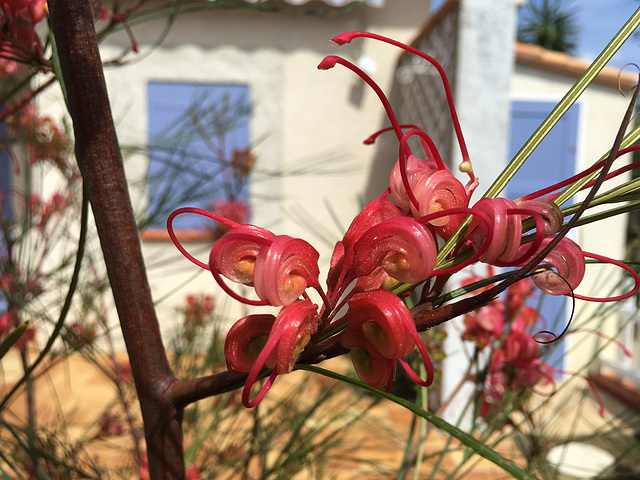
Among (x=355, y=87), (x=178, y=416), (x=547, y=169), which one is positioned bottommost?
(x=178, y=416)

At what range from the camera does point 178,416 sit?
0.72ft

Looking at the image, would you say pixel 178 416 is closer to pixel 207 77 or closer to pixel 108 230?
pixel 108 230

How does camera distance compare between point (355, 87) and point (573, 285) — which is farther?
point (355, 87)

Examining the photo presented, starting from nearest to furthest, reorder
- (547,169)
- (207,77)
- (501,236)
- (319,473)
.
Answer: (501,236) < (319,473) < (547,169) < (207,77)

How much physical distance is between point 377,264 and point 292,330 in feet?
0.11

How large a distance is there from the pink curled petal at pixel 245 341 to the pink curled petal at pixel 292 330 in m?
0.02

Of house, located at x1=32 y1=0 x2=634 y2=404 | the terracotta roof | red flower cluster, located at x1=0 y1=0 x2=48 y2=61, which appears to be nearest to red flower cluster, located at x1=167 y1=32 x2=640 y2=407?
red flower cluster, located at x1=0 y1=0 x2=48 y2=61

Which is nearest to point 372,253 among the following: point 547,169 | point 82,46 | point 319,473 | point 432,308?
point 432,308

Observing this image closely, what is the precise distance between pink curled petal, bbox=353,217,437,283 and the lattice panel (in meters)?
1.85

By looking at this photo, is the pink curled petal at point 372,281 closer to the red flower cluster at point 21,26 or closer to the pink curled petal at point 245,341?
the pink curled petal at point 245,341

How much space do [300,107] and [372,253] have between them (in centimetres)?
272

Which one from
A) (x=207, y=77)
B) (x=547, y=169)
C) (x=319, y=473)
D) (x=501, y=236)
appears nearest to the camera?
(x=501, y=236)

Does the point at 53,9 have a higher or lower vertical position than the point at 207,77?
lower

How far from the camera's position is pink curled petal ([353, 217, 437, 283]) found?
144 mm
